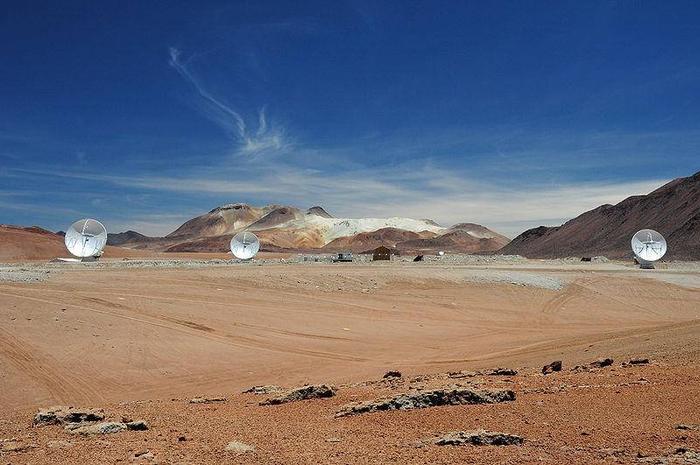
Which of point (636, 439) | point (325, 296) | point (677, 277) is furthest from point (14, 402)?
point (677, 277)

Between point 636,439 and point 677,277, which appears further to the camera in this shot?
point 677,277

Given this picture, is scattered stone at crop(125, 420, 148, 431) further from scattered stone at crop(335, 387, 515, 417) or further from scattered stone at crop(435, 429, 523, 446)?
scattered stone at crop(435, 429, 523, 446)

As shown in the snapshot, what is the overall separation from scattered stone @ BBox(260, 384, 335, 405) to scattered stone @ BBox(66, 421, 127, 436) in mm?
2526

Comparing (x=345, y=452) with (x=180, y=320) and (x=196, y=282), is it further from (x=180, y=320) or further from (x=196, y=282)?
(x=196, y=282)

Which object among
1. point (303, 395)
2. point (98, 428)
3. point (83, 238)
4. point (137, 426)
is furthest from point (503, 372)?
point (83, 238)

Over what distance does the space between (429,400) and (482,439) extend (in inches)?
82.4

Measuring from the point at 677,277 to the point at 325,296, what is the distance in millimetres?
25919

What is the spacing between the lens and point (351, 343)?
19.3m

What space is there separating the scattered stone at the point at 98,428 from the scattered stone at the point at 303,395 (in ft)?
8.29

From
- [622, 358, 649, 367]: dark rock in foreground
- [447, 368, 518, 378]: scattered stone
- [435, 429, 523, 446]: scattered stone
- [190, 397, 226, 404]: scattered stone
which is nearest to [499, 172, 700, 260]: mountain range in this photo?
[622, 358, 649, 367]: dark rock in foreground

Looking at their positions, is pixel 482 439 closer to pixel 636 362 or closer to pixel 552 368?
pixel 552 368

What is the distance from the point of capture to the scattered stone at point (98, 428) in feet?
26.2

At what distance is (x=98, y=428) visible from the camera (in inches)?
318

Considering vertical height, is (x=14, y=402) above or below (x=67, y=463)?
below
